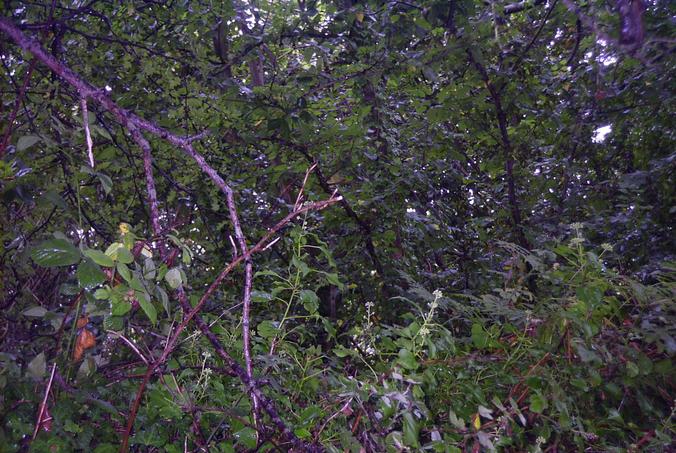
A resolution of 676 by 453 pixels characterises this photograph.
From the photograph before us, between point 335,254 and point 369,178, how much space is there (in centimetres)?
57

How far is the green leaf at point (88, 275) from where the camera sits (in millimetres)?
1196

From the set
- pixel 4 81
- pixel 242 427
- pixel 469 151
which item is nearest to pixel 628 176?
pixel 469 151

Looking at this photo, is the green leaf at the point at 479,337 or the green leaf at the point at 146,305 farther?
the green leaf at the point at 479,337

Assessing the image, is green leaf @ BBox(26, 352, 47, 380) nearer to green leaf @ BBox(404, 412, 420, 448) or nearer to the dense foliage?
the dense foliage

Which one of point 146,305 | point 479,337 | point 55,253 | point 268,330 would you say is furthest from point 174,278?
point 479,337

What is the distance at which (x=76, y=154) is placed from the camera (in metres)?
2.47

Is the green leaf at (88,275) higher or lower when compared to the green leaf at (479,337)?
lower

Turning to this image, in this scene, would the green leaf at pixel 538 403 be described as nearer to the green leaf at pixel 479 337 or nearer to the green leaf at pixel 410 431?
the green leaf at pixel 479 337

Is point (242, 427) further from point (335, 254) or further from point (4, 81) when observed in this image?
point (335, 254)

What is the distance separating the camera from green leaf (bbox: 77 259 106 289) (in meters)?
1.20

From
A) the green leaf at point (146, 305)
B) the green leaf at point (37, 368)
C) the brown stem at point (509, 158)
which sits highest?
the brown stem at point (509, 158)

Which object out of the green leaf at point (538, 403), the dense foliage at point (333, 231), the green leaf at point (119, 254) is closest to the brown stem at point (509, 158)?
the dense foliage at point (333, 231)

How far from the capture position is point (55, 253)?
1.18 metres

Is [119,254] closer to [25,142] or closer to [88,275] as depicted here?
[88,275]
